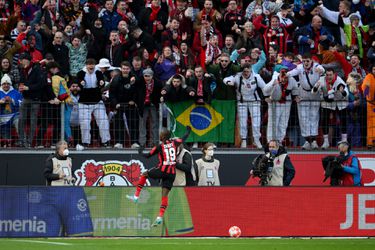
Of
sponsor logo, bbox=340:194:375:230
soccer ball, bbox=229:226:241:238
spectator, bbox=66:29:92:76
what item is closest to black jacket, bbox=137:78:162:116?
spectator, bbox=66:29:92:76

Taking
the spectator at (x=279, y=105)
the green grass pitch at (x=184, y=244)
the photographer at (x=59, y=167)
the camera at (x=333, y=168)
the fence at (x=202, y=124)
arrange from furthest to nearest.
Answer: the spectator at (x=279, y=105) < the fence at (x=202, y=124) < the camera at (x=333, y=168) < the photographer at (x=59, y=167) < the green grass pitch at (x=184, y=244)

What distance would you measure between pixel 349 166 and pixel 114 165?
18.8 ft

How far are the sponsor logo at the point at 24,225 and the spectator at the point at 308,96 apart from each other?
6.84 metres

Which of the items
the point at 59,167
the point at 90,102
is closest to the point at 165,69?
the point at 90,102

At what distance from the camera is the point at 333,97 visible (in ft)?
76.9

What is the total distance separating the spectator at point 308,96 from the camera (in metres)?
23.5

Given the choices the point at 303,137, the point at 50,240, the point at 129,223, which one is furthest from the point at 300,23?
the point at 50,240

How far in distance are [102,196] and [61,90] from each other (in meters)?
3.51

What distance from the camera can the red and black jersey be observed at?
20.4 metres

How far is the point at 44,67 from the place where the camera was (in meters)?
23.7

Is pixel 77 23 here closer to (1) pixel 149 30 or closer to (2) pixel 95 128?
(1) pixel 149 30

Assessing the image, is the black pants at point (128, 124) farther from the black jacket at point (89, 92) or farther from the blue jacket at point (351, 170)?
the blue jacket at point (351, 170)

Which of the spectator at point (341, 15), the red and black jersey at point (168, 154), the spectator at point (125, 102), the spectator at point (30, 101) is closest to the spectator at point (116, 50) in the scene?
the spectator at point (125, 102)

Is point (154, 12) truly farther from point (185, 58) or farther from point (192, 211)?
point (192, 211)
